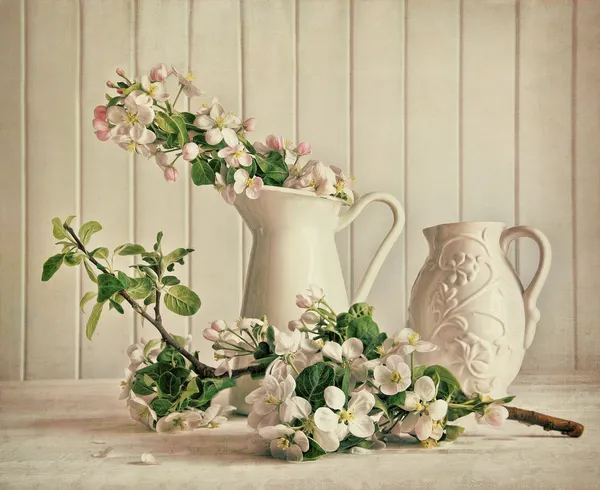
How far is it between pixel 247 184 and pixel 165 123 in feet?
0.33

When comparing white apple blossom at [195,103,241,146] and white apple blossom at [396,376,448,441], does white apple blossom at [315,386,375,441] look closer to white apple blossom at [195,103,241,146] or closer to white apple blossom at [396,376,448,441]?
white apple blossom at [396,376,448,441]

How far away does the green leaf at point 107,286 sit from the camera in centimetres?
63

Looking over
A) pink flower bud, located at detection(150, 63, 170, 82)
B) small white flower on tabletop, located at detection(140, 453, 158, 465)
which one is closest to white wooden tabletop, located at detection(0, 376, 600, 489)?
small white flower on tabletop, located at detection(140, 453, 158, 465)

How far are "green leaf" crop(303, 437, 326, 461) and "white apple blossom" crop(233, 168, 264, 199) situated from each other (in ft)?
0.88

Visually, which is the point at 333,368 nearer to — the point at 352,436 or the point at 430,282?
the point at 352,436

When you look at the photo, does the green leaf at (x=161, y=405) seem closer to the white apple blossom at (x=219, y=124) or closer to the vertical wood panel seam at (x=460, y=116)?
the white apple blossom at (x=219, y=124)

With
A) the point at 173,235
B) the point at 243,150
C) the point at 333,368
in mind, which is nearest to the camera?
the point at 333,368

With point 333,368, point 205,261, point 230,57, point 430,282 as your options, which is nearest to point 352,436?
point 333,368

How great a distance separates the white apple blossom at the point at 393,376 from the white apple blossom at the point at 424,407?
15 mm

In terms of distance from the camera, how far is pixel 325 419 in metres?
0.54

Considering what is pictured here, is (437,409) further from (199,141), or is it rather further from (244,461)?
(199,141)

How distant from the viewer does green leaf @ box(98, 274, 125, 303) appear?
63 centimetres

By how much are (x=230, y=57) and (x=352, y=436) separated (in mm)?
813

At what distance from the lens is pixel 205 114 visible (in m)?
0.72
